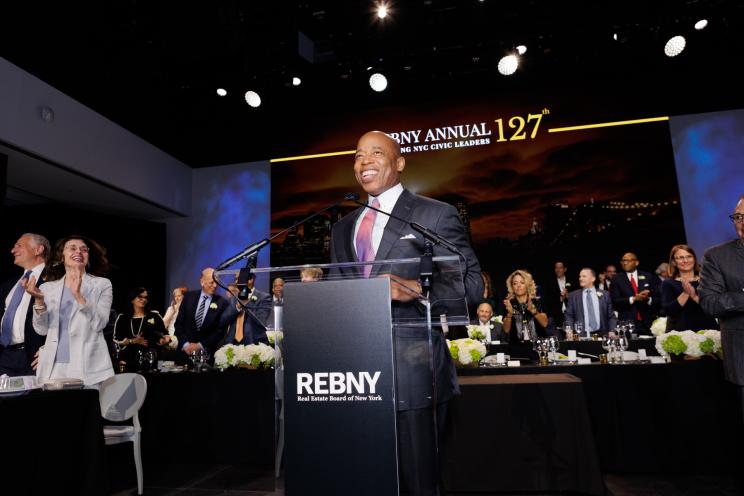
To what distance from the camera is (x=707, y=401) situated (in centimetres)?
320

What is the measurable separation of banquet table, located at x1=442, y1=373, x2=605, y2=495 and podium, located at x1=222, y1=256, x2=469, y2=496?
1.57 metres

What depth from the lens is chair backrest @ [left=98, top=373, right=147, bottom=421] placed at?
11.1ft

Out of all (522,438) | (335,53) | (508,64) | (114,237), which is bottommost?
(522,438)

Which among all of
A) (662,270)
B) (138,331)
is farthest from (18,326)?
(662,270)

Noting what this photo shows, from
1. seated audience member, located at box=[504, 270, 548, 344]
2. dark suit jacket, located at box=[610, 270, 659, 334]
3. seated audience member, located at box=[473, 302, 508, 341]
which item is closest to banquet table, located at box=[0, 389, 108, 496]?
seated audience member, located at box=[504, 270, 548, 344]

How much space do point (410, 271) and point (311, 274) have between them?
310mm

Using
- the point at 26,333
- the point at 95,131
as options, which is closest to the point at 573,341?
the point at 26,333

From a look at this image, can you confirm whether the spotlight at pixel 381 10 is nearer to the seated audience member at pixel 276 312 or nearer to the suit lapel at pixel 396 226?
the suit lapel at pixel 396 226

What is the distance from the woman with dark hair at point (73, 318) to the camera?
3188mm

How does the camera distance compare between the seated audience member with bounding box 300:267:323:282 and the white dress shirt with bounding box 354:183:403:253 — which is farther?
the white dress shirt with bounding box 354:183:403:253

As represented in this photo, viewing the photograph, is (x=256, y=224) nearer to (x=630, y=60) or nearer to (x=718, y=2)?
(x=630, y=60)

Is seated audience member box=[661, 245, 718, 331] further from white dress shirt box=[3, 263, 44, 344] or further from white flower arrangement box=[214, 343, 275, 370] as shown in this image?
white dress shirt box=[3, 263, 44, 344]

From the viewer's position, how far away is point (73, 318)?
3277mm

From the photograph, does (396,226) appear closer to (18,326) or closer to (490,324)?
(18,326)
